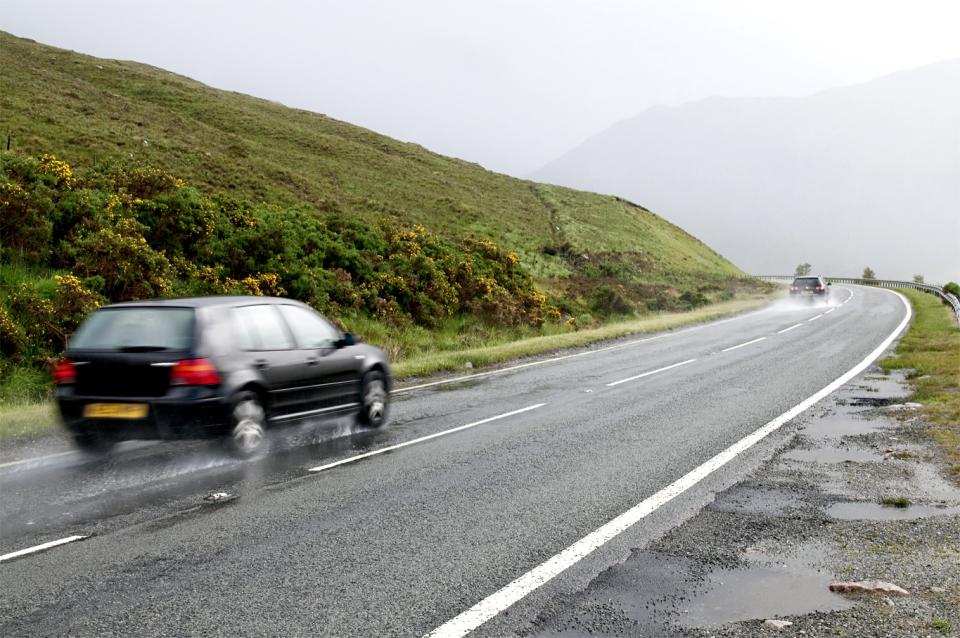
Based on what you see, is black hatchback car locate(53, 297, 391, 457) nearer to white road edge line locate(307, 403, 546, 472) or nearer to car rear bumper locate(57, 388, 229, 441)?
car rear bumper locate(57, 388, 229, 441)

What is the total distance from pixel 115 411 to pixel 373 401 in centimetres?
324

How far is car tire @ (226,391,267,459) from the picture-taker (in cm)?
770

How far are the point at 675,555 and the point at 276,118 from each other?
180 ft

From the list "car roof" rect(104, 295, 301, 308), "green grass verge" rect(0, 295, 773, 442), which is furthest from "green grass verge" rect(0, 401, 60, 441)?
"car roof" rect(104, 295, 301, 308)

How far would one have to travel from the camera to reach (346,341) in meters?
9.48

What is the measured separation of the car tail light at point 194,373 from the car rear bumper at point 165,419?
3.9 inches

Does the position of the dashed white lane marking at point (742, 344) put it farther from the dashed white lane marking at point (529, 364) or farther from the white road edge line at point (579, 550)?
the white road edge line at point (579, 550)

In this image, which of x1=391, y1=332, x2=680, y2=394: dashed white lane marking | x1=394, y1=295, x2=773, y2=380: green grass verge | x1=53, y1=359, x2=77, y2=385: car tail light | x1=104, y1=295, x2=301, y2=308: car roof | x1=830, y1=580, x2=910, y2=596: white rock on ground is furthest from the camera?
x1=394, y1=295, x2=773, y2=380: green grass verge

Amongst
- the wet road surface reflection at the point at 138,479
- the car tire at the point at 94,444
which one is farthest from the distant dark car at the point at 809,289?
the car tire at the point at 94,444

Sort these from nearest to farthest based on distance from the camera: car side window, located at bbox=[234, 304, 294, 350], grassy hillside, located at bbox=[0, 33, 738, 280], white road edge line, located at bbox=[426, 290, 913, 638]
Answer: white road edge line, located at bbox=[426, 290, 913, 638], car side window, located at bbox=[234, 304, 294, 350], grassy hillside, located at bbox=[0, 33, 738, 280]

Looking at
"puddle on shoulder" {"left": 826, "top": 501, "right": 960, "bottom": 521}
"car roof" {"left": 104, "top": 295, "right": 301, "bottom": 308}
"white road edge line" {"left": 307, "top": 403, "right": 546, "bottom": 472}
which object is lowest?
"puddle on shoulder" {"left": 826, "top": 501, "right": 960, "bottom": 521}

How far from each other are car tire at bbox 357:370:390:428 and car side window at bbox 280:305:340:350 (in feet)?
2.35

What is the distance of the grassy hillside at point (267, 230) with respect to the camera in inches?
591

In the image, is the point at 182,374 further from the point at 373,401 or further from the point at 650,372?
the point at 650,372
